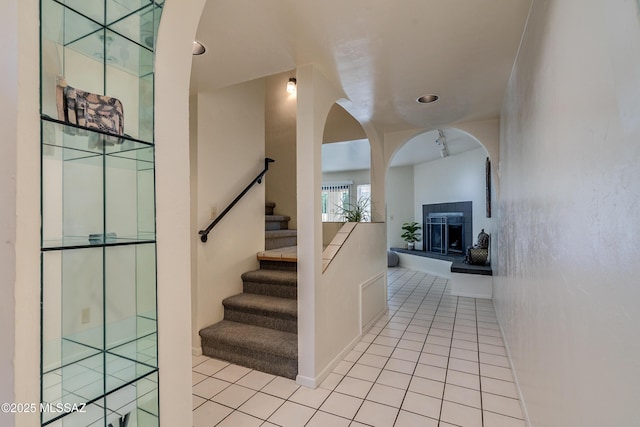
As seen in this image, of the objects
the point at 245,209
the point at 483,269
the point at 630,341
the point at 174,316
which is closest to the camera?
the point at 630,341

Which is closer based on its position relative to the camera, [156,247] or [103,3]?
[103,3]

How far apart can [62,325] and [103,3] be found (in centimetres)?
92

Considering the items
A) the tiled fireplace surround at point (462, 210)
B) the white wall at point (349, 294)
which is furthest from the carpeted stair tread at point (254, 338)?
the tiled fireplace surround at point (462, 210)

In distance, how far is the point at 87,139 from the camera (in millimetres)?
831

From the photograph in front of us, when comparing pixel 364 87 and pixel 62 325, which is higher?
pixel 364 87

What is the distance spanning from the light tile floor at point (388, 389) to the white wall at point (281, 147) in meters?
2.45

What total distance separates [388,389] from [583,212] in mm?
1739

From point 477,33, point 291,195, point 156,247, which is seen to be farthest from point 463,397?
point 291,195

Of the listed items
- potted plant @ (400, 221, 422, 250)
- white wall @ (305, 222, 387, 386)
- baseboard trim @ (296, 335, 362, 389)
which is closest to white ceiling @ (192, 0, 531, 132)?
white wall @ (305, 222, 387, 386)

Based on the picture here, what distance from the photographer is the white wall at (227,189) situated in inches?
104

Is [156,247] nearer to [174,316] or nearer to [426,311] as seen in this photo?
[174,316]

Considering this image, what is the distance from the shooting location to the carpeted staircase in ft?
7.55

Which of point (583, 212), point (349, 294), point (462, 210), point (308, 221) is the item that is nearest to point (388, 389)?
point (349, 294)

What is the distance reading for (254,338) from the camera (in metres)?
2.39
